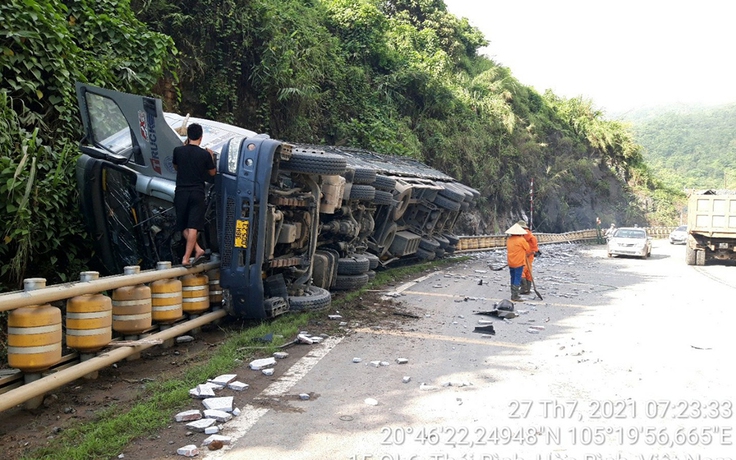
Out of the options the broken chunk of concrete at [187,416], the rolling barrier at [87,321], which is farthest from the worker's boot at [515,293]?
the broken chunk of concrete at [187,416]

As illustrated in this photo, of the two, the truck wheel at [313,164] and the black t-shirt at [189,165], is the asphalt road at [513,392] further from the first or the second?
the black t-shirt at [189,165]

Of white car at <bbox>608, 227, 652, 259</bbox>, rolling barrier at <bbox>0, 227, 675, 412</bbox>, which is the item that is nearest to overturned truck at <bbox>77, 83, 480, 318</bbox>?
rolling barrier at <bbox>0, 227, 675, 412</bbox>

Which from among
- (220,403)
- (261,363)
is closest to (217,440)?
(220,403)

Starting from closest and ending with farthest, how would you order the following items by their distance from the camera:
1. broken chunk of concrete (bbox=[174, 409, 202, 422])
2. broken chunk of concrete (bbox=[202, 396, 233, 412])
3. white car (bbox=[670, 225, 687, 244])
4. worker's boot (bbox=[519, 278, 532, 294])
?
broken chunk of concrete (bbox=[174, 409, 202, 422]), broken chunk of concrete (bbox=[202, 396, 233, 412]), worker's boot (bbox=[519, 278, 532, 294]), white car (bbox=[670, 225, 687, 244])

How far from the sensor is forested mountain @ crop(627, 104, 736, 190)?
8450 centimetres

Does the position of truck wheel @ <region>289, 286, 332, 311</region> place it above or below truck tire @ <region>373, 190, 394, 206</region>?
below

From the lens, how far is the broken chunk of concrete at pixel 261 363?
5158mm

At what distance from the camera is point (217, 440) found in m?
3.58

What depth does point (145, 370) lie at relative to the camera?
5016 mm

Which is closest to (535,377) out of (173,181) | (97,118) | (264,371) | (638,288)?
(264,371)

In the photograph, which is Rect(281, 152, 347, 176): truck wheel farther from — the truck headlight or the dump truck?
the dump truck

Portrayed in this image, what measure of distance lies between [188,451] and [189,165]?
3215mm

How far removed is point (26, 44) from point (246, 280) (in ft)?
11.7

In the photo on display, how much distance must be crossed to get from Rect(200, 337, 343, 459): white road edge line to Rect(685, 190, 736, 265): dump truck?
17042mm
